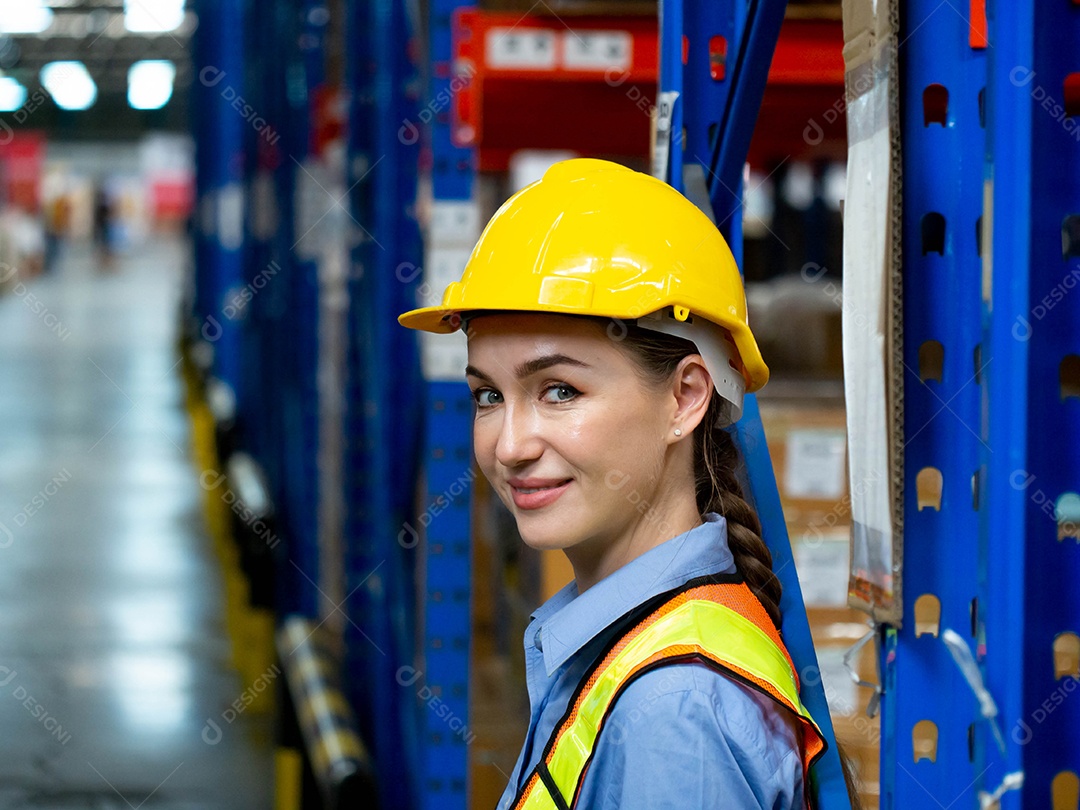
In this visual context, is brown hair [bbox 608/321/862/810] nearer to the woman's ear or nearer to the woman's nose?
the woman's ear

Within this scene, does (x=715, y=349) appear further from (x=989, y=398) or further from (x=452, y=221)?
(x=452, y=221)

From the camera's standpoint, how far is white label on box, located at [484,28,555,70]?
3.49 meters

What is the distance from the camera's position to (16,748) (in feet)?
20.1

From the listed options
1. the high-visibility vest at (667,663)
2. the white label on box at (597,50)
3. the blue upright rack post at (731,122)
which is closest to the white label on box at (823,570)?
the white label on box at (597,50)

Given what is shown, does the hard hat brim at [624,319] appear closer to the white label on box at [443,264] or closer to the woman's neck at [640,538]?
the woman's neck at [640,538]

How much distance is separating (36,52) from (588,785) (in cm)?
3887

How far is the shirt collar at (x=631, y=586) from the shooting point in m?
1.59

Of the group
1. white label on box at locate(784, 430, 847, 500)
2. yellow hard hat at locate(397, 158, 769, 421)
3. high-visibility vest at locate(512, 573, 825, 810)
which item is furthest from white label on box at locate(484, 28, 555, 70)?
high-visibility vest at locate(512, 573, 825, 810)

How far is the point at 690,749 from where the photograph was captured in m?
1.34

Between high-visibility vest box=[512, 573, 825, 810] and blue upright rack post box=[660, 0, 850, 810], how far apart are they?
255 mm

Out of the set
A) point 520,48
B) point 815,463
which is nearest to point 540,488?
point 520,48

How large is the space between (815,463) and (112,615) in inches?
231

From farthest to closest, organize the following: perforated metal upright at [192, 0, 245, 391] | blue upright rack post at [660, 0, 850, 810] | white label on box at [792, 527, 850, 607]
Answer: perforated metal upright at [192, 0, 245, 391] → white label on box at [792, 527, 850, 607] → blue upright rack post at [660, 0, 850, 810]

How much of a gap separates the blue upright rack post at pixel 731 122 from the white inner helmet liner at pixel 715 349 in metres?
0.18
